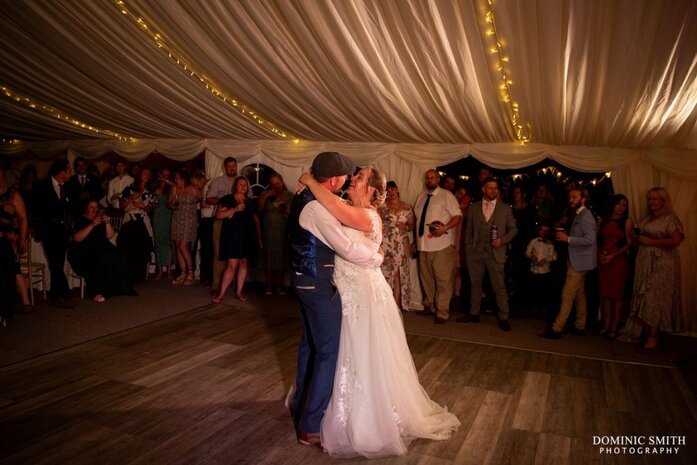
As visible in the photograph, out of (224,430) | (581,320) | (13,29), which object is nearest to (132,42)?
(13,29)

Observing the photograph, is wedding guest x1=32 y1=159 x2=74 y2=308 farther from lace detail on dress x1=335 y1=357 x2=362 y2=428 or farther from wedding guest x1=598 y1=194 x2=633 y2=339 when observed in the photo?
wedding guest x1=598 y1=194 x2=633 y2=339

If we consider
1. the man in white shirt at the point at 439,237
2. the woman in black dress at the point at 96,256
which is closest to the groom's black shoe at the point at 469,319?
the man in white shirt at the point at 439,237

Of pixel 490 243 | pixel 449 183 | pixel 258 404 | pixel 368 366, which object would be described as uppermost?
pixel 449 183

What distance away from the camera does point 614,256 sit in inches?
188

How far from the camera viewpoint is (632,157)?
5262 millimetres

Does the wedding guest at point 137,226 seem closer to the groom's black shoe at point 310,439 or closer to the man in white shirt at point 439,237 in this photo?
the man in white shirt at point 439,237

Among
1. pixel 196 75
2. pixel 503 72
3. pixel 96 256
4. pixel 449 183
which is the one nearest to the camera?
pixel 503 72

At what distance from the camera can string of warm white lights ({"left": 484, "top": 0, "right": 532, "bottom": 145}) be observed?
3186 mm

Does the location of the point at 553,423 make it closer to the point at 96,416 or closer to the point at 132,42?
the point at 96,416

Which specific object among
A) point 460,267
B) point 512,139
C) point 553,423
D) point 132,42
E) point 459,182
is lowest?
point 553,423

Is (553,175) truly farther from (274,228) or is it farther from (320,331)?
(320,331)

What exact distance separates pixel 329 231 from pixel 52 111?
6279 mm

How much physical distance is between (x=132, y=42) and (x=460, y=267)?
14.7 feet

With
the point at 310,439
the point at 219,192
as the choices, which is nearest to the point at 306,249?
the point at 310,439
